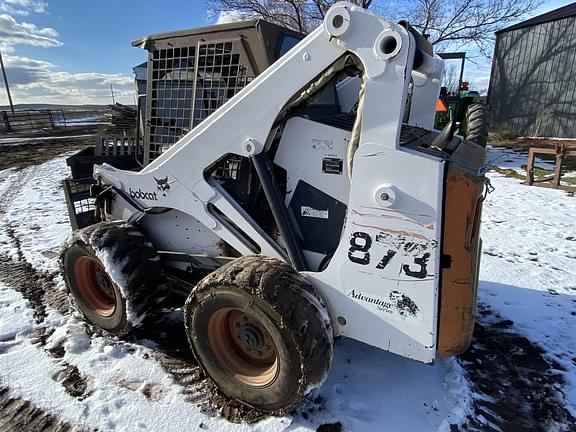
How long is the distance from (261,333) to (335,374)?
2.37ft

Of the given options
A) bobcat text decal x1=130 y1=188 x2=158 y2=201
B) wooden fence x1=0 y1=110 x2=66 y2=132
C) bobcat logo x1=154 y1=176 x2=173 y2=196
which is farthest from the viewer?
wooden fence x1=0 y1=110 x2=66 y2=132

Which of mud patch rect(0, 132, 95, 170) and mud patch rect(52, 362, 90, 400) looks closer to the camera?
mud patch rect(52, 362, 90, 400)

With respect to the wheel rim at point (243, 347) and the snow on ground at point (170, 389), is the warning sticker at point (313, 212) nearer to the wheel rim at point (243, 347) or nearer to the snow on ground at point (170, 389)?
the wheel rim at point (243, 347)

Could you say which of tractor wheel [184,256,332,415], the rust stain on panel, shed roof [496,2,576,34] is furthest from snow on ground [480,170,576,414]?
shed roof [496,2,576,34]

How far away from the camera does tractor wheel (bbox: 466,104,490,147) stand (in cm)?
301

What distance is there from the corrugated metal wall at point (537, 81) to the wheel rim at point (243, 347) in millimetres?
15619

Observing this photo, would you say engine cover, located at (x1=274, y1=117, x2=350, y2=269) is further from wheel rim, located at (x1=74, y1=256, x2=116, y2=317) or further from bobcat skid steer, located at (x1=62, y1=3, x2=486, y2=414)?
wheel rim, located at (x1=74, y1=256, x2=116, y2=317)

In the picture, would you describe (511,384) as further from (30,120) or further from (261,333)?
(30,120)

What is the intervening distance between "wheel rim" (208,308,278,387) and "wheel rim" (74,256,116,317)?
3.63ft

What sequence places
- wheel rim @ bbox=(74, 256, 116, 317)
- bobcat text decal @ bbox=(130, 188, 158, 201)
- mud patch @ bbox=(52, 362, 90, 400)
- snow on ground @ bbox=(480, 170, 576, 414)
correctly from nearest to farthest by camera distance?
mud patch @ bbox=(52, 362, 90, 400)
bobcat text decal @ bbox=(130, 188, 158, 201)
wheel rim @ bbox=(74, 256, 116, 317)
snow on ground @ bbox=(480, 170, 576, 414)

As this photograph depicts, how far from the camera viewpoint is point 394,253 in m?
2.09

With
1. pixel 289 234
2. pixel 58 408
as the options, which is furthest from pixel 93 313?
pixel 289 234

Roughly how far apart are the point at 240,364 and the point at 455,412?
1.35 meters

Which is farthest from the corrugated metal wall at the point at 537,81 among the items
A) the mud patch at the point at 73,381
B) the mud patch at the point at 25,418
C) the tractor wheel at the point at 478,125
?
the mud patch at the point at 25,418
